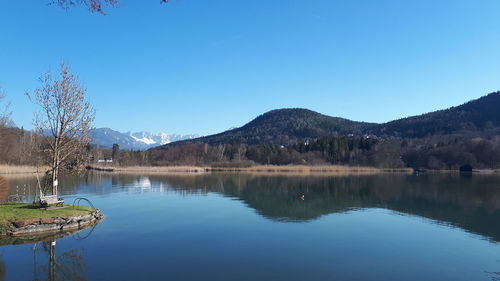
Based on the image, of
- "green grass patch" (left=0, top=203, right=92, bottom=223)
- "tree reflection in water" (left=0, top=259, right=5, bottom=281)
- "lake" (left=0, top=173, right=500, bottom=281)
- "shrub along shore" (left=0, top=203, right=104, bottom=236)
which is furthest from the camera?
"green grass patch" (left=0, top=203, right=92, bottom=223)

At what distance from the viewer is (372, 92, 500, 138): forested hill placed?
167000 millimetres

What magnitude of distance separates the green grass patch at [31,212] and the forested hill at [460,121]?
174122 mm

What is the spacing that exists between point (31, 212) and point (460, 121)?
7699 inches

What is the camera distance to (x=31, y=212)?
1911 cm

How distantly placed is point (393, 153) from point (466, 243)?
93.2m

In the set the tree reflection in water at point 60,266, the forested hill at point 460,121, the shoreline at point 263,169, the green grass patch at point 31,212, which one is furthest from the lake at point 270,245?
the forested hill at point 460,121

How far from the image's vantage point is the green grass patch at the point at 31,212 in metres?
18.1

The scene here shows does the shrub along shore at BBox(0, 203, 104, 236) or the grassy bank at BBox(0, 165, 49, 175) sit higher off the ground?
the grassy bank at BBox(0, 165, 49, 175)

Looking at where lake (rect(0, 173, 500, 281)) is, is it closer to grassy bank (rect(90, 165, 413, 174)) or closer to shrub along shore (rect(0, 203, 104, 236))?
shrub along shore (rect(0, 203, 104, 236))

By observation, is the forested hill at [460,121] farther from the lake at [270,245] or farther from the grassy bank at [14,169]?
the grassy bank at [14,169]

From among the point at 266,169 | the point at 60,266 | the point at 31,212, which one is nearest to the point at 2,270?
the point at 60,266

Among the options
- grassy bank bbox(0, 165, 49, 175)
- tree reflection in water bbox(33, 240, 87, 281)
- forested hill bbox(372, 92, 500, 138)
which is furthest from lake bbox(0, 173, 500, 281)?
forested hill bbox(372, 92, 500, 138)

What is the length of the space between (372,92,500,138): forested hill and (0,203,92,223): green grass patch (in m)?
174

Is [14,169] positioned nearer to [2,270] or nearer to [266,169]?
[266,169]
